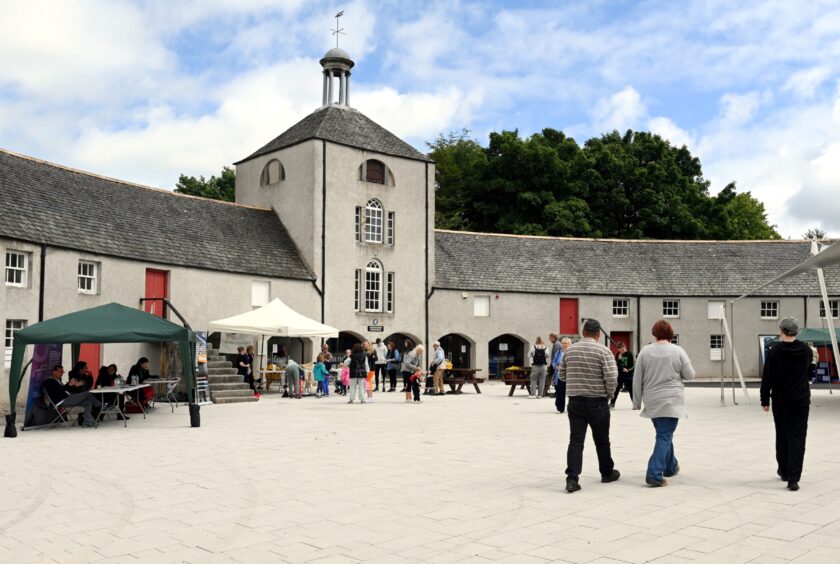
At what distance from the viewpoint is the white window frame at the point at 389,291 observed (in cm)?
3316

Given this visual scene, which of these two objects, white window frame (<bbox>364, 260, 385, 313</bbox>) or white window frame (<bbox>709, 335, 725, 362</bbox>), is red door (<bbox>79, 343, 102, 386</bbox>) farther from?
white window frame (<bbox>709, 335, 725, 362</bbox>)

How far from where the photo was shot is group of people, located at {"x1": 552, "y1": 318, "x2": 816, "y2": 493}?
8570 mm

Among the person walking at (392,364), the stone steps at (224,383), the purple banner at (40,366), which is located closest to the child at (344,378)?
the person walking at (392,364)

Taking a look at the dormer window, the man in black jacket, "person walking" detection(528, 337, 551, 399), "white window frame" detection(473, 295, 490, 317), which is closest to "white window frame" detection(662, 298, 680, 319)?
"white window frame" detection(473, 295, 490, 317)

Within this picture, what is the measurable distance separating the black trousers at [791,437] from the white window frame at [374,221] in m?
24.7

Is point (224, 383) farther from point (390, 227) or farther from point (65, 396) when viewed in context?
point (390, 227)

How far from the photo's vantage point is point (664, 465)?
8.62 metres

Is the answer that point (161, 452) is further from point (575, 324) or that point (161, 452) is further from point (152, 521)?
point (575, 324)

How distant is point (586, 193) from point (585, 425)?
4281 cm

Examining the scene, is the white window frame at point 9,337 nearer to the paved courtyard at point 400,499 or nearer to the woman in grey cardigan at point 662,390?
the paved courtyard at point 400,499

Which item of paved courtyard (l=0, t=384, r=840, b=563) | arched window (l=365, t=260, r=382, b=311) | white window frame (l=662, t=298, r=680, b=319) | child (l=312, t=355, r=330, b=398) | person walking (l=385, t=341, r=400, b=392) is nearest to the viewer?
paved courtyard (l=0, t=384, r=840, b=563)

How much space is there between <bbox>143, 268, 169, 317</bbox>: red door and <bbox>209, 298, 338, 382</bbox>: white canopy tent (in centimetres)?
205

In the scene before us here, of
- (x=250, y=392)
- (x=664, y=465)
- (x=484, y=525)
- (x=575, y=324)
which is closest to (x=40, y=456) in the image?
(x=484, y=525)

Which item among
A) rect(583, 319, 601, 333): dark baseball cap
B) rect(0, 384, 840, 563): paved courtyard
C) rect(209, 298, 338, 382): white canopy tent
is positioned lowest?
rect(0, 384, 840, 563): paved courtyard
